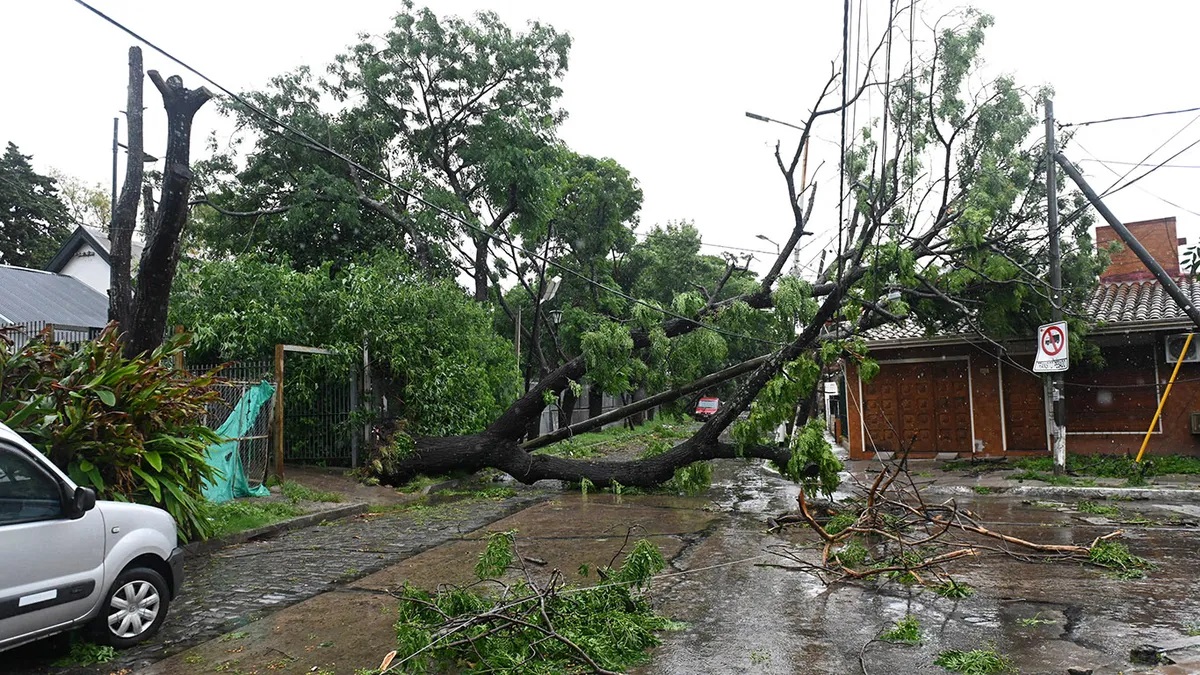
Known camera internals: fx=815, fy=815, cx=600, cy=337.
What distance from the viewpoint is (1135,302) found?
59.8ft

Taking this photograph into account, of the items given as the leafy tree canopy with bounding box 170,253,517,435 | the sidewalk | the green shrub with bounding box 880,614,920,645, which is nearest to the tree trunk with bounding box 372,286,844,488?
the leafy tree canopy with bounding box 170,253,517,435

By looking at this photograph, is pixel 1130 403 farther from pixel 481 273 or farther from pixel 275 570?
pixel 275 570

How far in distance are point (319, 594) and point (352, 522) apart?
14.8 feet

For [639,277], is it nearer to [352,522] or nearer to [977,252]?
[977,252]

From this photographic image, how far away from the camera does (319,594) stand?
7359 mm

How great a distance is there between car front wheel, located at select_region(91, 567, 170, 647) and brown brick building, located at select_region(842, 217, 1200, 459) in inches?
530

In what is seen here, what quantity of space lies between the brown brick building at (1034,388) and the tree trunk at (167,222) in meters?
12.6

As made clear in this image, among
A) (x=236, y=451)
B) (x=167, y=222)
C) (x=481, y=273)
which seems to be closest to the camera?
(x=167, y=222)

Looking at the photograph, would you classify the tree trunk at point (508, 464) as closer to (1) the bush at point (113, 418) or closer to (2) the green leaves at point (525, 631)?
(1) the bush at point (113, 418)

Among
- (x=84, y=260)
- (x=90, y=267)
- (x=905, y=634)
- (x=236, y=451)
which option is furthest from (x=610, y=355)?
(x=84, y=260)

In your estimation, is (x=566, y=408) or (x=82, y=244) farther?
(x=82, y=244)

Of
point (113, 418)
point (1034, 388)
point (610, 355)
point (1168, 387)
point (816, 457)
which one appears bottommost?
point (816, 457)

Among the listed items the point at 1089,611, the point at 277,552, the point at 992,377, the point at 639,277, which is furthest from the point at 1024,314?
the point at 639,277

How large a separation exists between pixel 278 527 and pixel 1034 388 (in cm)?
1619
